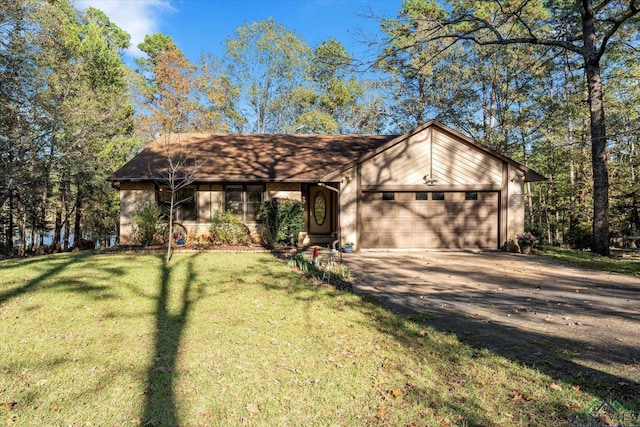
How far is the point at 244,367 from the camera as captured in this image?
3.79m

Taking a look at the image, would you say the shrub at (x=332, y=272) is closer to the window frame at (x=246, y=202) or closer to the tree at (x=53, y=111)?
the window frame at (x=246, y=202)

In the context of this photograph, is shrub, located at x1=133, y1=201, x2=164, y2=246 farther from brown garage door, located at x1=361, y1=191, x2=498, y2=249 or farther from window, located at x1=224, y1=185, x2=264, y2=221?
brown garage door, located at x1=361, y1=191, x2=498, y2=249

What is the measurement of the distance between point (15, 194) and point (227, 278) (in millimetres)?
17901

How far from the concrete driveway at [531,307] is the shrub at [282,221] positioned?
12.6 feet

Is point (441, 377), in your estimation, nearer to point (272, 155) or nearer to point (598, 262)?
point (598, 262)

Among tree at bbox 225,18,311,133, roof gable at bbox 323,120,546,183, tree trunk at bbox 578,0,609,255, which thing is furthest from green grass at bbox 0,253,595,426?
tree at bbox 225,18,311,133

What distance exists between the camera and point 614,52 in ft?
60.4

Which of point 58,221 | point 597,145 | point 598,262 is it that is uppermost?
point 597,145

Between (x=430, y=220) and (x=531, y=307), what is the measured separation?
7544 millimetres

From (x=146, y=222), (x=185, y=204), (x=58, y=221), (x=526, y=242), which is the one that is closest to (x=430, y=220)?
(x=526, y=242)

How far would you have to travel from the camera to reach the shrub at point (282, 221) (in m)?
13.9

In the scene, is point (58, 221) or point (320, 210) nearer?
point (320, 210)

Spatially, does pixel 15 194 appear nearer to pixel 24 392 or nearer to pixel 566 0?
pixel 24 392

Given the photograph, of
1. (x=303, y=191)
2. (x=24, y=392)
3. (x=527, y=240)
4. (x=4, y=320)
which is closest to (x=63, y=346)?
(x=24, y=392)
